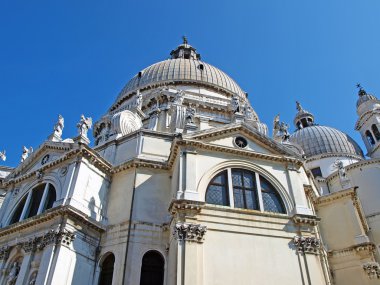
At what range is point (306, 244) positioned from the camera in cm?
1795

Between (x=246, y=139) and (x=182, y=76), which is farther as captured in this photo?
(x=182, y=76)

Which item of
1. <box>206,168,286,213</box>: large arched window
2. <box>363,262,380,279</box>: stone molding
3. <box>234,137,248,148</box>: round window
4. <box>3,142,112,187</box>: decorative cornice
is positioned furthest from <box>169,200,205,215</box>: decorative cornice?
<box>363,262,380,279</box>: stone molding

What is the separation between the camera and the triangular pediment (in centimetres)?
2092

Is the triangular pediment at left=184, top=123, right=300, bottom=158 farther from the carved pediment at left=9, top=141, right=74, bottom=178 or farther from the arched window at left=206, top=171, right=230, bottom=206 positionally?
the carved pediment at left=9, top=141, right=74, bottom=178

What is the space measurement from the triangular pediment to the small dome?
2172cm

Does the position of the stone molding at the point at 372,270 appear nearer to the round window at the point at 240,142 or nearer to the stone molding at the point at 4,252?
the round window at the point at 240,142

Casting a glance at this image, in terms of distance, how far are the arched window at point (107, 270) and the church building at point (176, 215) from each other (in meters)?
0.05

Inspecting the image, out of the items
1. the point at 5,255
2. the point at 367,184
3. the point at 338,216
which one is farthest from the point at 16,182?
the point at 367,184

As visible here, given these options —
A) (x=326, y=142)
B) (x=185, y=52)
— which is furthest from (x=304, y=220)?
(x=185, y=52)

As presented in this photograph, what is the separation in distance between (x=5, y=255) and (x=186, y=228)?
9982 mm

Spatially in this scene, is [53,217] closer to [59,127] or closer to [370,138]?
[59,127]

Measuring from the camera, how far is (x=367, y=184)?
109 feet

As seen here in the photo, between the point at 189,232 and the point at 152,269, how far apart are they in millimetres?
3228

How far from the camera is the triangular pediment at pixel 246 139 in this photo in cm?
2092
